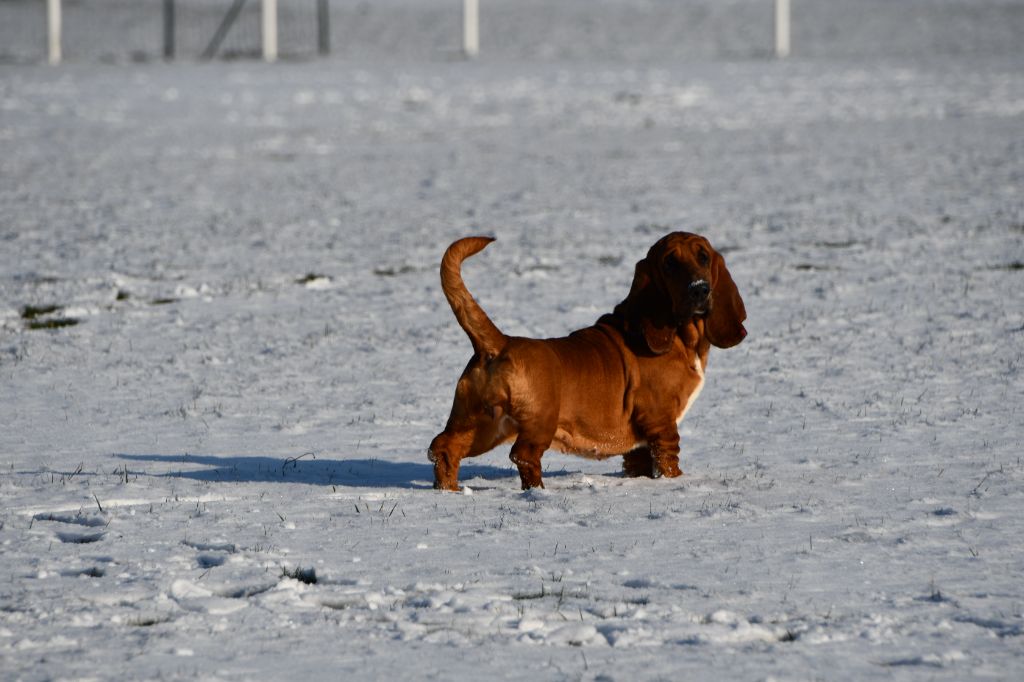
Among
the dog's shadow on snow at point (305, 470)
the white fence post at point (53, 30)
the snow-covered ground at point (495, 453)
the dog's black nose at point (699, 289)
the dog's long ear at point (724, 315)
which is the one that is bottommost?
the dog's shadow on snow at point (305, 470)

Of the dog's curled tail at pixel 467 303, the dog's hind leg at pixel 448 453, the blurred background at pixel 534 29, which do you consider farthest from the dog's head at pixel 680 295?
the blurred background at pixel 534 29

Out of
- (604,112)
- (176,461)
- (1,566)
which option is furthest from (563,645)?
(604,112)

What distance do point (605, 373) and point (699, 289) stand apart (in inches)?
22.8

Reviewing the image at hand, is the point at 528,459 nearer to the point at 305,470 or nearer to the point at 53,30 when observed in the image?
the point at 305,470

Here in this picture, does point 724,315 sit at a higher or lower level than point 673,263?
lower

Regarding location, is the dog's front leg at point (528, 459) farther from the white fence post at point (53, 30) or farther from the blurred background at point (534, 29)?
the blurred background at point (534, 29)

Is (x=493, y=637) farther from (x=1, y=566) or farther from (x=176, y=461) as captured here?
(x=176, y=461)

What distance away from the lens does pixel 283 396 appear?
920cm

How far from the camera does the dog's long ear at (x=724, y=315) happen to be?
6.78m

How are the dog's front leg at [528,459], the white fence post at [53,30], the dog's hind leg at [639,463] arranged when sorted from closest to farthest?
the dog's front leg at [528,459], the dog's hind leg at [639,463], the white fence post at [53,30]

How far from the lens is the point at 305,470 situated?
7285 millimetres

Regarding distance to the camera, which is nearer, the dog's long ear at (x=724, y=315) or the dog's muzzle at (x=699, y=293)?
the dog's muzzle at (x=699, y=293)

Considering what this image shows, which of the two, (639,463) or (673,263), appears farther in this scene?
(639,463)

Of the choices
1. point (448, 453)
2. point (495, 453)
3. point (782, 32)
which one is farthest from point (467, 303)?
point (782, 32)
